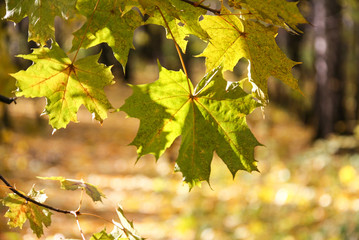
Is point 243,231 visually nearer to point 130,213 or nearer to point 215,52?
point 130,213

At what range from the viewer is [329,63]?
22.8ft

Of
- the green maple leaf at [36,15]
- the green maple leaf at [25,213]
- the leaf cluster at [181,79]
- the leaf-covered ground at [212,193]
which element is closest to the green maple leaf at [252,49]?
the leaf cluster at [181,79]

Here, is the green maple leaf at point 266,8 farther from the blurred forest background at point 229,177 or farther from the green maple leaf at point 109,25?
the blurred forest background at point 229,177

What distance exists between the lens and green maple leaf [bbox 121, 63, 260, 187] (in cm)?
99

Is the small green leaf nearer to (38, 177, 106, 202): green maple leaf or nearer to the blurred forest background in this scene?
(38, 177, 106, 202): green maple leaf

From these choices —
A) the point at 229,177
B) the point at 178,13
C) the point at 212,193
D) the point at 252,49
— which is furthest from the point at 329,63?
the point at 178,13

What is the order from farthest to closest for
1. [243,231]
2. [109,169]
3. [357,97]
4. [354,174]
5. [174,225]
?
[357,97]
[109,169]
[354,174]
[174,225]
[243,231]

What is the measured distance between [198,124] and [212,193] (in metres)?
4.83

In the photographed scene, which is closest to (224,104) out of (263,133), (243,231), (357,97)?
(243,231)

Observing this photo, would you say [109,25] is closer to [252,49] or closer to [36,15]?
[36,15]

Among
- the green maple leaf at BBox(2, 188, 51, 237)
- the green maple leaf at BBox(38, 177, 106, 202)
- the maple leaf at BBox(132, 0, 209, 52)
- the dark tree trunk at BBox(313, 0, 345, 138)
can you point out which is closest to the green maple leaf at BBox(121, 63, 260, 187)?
the maple leaf at BBox(132, 0, 209, 52)

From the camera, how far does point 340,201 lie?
4.65 meters

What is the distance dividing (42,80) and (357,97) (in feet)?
31.3

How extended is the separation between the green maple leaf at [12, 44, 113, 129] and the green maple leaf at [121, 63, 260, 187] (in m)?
0.13
